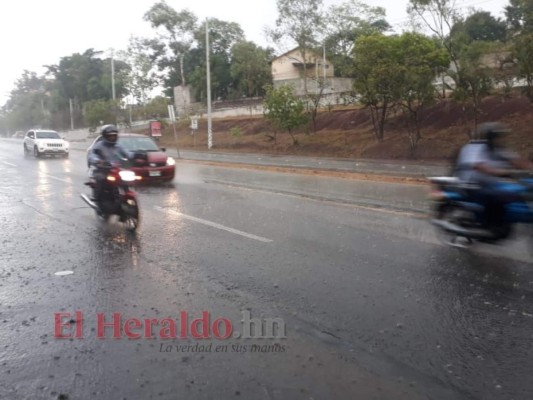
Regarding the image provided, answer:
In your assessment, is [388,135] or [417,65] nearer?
[417,65]

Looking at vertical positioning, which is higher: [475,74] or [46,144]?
[475,74]

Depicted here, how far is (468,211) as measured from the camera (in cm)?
696

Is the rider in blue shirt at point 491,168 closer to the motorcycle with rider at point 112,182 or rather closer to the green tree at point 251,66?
the motorcycle with rider at point 112,182

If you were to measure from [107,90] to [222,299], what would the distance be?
76.5 metres

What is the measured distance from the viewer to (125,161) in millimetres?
9578

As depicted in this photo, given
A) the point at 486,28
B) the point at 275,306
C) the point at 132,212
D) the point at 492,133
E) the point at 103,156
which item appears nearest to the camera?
the point at 275,306

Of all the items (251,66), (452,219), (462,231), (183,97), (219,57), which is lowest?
(462,231)

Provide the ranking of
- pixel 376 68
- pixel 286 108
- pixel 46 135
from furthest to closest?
pixel 286 108
pixel 46 135
pixel 376 68

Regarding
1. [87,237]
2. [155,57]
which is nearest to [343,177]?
[87,237]

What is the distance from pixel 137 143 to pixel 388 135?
19640 mm

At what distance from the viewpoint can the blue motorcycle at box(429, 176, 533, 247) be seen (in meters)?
6.35

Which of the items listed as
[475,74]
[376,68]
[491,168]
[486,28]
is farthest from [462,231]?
[486,28]

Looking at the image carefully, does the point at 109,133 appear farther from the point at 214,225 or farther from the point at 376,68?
the point at 376,68

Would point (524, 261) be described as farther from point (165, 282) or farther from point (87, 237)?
point (87, 237)
